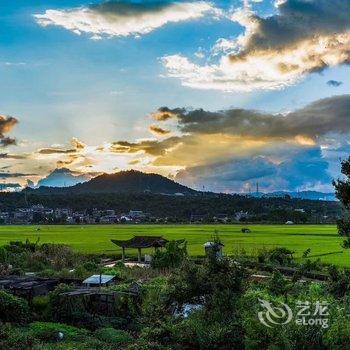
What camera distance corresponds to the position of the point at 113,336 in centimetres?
2220

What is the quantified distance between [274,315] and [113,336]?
9451mm

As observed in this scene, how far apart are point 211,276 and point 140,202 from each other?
592ft

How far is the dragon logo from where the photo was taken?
47.7 ft

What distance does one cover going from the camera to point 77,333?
2278 cm

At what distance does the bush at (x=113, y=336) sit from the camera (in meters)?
21.7

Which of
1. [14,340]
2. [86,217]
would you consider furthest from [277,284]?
[86,217]

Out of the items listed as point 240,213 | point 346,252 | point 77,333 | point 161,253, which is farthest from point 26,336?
point 240,213

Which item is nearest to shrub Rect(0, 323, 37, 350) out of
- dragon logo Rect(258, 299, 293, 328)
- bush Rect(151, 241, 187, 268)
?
dragon logo Rect(258, 299, 293, 328)

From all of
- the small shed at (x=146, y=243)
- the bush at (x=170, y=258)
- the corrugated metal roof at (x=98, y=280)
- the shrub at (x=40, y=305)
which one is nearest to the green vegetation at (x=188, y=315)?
the shrub at (x=40, y=305)

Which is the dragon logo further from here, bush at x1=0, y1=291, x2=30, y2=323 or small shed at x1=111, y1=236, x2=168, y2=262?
small shed at x1=111, y1=236, x2=168, y2=262

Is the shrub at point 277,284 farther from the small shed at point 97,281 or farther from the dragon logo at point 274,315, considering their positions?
the small shed at point 97,281

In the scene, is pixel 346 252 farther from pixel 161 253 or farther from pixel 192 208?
pixel 192 208
